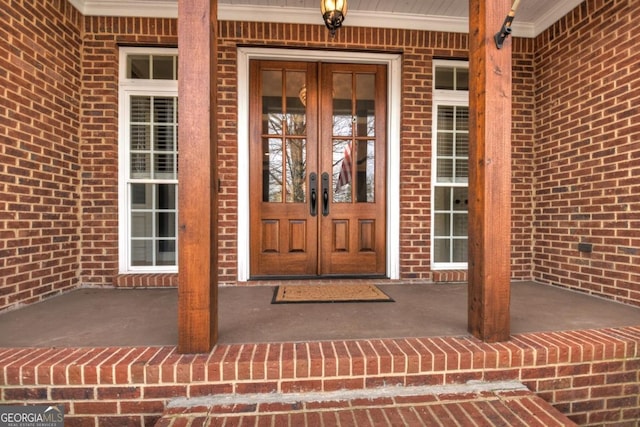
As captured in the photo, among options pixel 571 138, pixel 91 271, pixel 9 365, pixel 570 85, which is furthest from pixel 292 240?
pixel 570 85

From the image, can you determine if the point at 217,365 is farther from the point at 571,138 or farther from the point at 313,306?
the point at 571,138

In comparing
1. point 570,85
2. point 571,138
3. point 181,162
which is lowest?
point 181,162

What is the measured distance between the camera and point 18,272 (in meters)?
2.43

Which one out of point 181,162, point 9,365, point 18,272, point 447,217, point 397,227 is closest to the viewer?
point 9,365

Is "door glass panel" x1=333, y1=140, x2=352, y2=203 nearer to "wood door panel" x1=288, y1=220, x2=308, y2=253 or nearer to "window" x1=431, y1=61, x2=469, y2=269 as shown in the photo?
"wood door panel" x1=288, y1=220, x2=308, y2=253

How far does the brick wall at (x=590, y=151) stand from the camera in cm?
255

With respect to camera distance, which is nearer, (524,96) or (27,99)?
(27,99)

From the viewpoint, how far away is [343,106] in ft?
11.1

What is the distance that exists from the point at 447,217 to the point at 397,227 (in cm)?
66

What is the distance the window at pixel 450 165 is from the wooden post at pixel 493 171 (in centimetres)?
167

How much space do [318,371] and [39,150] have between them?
113 inches

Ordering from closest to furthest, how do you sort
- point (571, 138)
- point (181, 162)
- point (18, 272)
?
point (181, 162), point (18, 272), point (571, 138)

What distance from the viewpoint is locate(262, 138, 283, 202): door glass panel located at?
3.32m

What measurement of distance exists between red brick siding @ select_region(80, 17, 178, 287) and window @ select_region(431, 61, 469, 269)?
289cm
